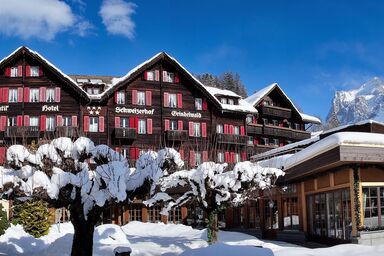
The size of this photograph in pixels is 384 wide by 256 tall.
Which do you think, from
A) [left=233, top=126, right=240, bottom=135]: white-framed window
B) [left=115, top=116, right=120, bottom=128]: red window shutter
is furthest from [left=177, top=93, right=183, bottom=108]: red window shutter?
[left=233, top=126, right=240, bottom=135]: white-framed window

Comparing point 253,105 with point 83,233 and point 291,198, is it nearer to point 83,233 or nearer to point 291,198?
point 291,198

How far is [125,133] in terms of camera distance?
4038 centimetres

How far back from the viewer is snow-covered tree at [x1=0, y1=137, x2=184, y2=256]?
14.1 meters

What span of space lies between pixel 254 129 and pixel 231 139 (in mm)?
7643

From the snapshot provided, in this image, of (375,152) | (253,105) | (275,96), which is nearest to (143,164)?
(375,152)

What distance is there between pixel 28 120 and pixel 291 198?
2358cm

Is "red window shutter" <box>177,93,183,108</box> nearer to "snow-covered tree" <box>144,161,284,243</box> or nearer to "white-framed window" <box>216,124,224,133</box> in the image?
"white-framed window" <box>216,124,224,133</box>

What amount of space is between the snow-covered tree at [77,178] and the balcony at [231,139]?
28.4 meters

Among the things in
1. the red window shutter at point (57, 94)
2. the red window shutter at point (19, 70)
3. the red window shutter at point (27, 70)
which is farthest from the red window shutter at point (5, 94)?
the red window shutter at point (57, 94)

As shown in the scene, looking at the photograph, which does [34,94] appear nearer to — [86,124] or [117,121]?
[86,124]

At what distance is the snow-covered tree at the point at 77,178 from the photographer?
555 inches

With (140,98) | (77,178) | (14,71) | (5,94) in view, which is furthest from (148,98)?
(77,178)

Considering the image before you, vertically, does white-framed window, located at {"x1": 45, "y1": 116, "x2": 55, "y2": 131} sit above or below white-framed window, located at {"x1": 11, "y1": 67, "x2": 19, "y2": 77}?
below

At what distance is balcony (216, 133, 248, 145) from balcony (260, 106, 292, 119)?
24.5 ft
